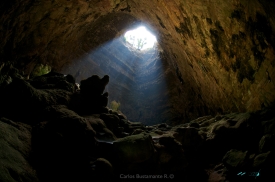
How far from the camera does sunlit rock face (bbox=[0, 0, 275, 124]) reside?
797 centimetres

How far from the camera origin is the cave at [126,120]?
5.67 metres

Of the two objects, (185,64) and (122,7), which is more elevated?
(122,7)

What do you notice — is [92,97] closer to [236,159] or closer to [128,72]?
[236,159]

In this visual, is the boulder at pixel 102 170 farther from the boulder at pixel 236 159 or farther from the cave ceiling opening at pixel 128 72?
the cave ceiling opening at pixel 128 72

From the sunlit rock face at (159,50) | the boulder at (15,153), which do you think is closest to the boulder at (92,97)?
the boulder at (15,153)

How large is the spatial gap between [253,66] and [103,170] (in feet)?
22.3

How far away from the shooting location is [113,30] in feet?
59.5

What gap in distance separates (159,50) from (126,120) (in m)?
10.9

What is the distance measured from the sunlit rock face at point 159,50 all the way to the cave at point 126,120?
62mm

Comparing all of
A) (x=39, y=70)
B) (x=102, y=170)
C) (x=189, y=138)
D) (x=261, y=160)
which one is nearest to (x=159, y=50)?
(x=39, y=70)

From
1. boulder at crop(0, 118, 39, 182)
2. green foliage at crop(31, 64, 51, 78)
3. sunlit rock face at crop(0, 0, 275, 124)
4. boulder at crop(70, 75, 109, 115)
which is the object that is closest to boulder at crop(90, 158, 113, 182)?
boulder at crop(0, 118, 39, 182)

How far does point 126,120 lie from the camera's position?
10938 mm

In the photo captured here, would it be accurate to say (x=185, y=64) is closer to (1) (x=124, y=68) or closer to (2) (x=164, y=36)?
(2) (x=164, y=36)

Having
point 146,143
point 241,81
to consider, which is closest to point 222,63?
point 241,81
